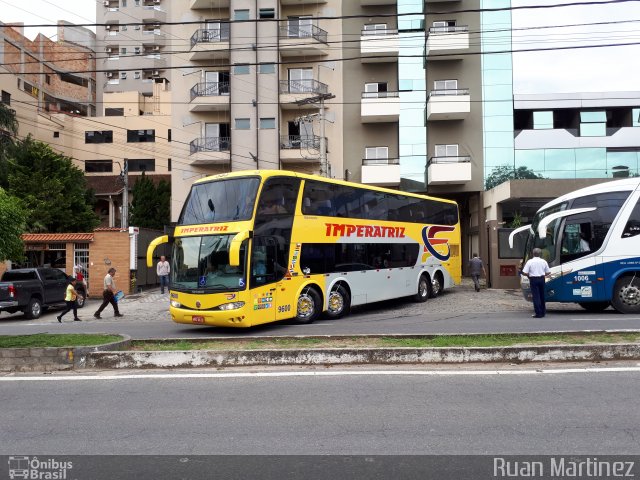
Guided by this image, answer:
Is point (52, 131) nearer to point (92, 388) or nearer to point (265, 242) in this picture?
point (265, 242)

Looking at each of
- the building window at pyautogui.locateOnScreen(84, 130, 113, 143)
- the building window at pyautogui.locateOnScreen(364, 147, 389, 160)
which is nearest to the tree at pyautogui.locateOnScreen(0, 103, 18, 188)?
the building window at pyautogui.locateOnScreen(84, 130, 113, 143)

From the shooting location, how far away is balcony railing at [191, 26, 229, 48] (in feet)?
106

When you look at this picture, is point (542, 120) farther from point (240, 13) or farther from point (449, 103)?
point (240, 13)

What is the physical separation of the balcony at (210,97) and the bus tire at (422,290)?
17972 millimetres

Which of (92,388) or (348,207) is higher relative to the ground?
(348,207)

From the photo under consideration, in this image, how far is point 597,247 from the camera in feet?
49.1

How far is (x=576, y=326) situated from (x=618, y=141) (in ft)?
90.4

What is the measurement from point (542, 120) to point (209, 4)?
22.6 metres

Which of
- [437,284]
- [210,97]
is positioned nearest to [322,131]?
[210,97]

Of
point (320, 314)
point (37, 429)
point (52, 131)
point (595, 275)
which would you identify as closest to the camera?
point (37, 429)

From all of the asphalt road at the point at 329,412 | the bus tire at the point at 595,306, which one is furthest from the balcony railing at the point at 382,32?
the asphalt road at the point at 329,412

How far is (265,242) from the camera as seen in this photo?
43.7 ft

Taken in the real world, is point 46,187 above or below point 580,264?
above
